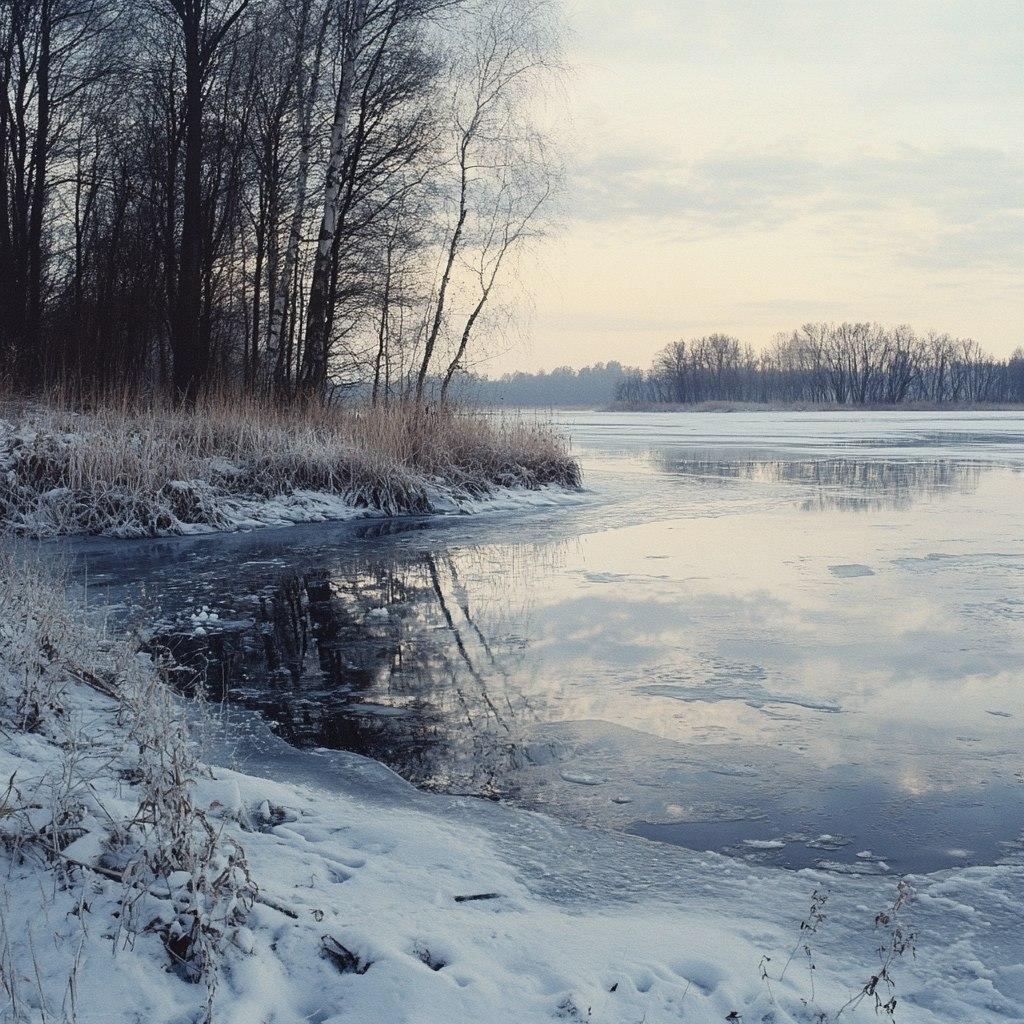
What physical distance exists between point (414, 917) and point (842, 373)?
114m

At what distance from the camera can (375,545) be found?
10.3 metres

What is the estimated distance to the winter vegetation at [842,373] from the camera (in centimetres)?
10825

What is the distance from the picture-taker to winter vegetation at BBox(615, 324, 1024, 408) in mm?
108250

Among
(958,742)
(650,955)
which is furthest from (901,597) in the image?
(650,955)

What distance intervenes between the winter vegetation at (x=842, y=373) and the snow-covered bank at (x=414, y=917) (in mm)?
104714

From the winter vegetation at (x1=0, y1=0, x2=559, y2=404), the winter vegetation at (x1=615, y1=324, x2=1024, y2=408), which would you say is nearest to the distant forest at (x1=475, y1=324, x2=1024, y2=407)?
the winter vegetation at (x1=615, y1=324, x2=1024, y2=408)

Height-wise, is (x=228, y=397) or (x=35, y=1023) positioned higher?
(x=228, y=397)

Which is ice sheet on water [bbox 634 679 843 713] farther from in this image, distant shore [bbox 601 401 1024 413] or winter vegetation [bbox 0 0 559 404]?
distant shore [bbox 601 401 1024 413]

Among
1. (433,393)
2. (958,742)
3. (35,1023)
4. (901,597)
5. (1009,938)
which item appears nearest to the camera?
(35,1023)

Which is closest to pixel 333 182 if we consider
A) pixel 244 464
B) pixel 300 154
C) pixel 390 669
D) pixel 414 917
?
pixel 300 154

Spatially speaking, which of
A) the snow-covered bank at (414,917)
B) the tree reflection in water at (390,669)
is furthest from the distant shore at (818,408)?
the snow-covered bank at (414,917)

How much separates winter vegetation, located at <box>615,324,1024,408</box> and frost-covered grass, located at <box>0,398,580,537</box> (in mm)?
93553

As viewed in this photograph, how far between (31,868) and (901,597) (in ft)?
20.5

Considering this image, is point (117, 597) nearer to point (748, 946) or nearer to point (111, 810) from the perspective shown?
point (111, 810)
